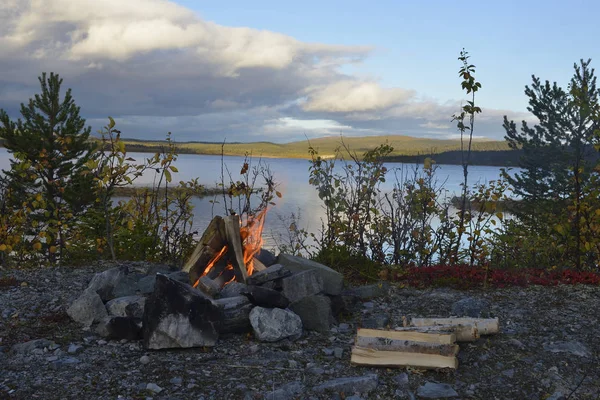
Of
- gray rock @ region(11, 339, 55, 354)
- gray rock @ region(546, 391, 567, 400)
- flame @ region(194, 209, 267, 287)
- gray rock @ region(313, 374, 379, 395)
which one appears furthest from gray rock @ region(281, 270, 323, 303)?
gray rock @ region(546, 391, 567, 400)

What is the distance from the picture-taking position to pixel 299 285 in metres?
5.69

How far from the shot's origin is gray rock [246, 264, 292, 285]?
5.72 m

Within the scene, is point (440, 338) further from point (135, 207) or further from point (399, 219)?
point (135, 207)

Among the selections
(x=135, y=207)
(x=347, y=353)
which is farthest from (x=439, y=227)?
(x=135, y=207)

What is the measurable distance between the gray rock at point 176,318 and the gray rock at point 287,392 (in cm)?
113

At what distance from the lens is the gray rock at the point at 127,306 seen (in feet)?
17.5

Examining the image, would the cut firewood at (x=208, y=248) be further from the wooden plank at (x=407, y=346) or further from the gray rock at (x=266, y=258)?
the wooden plank at (x=407, y=346)

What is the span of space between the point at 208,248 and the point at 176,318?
165 centimetres

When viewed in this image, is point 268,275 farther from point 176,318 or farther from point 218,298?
point 176,318

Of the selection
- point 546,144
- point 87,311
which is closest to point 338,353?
point 87,311

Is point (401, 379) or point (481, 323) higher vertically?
point (481, 323)

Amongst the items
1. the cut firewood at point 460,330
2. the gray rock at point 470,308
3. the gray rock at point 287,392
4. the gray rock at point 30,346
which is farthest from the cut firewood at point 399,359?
the gray rock at point 30,346

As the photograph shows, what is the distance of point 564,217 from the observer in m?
8.74

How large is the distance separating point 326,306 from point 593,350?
8.40 ft
